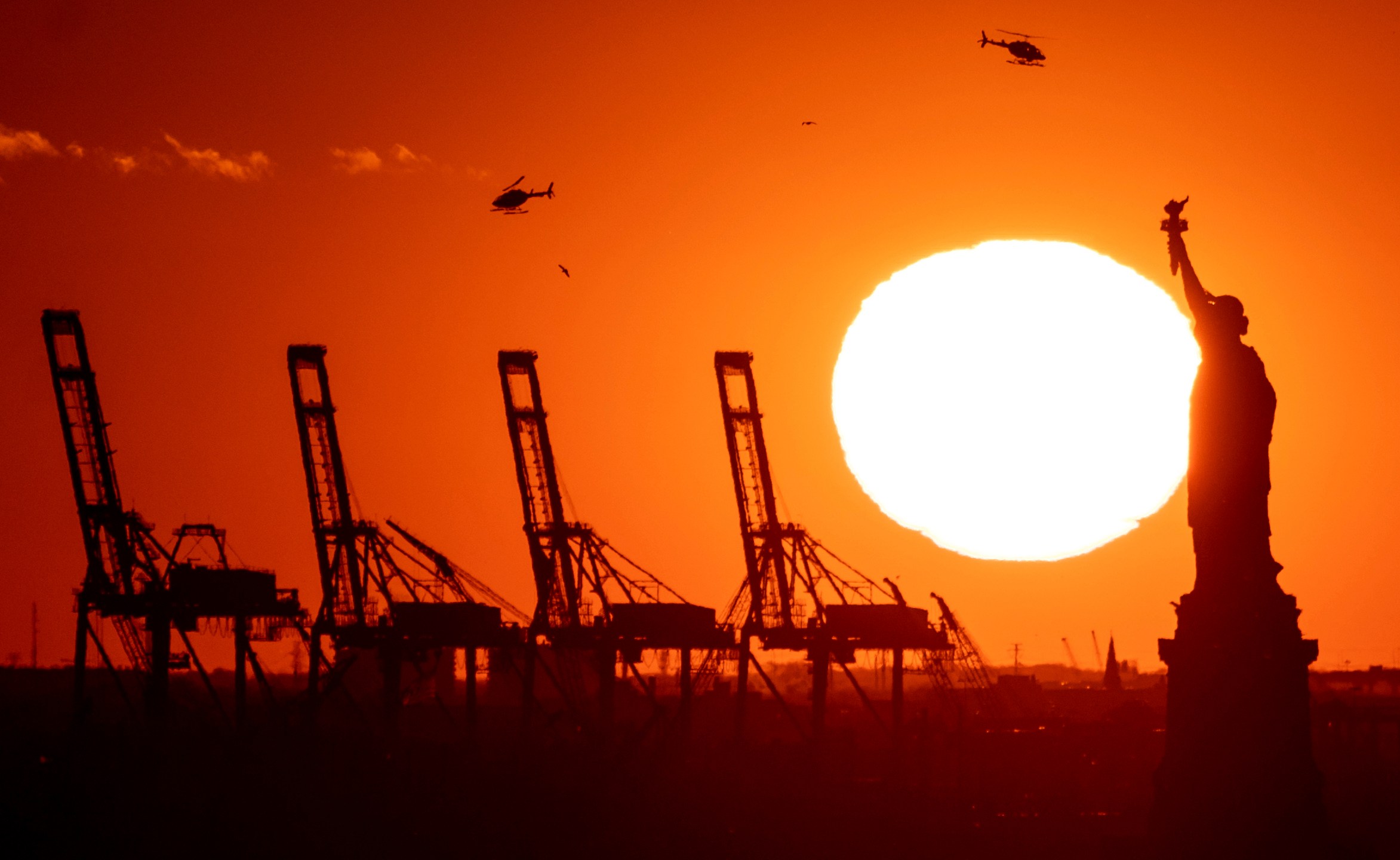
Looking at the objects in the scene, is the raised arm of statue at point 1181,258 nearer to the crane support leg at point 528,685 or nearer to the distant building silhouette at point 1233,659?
the distant building silhouette at point 1233,659

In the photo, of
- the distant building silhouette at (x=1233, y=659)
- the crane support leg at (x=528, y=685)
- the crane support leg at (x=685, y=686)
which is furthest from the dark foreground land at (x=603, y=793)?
the distant building silhouette at (x=1233, y=659)

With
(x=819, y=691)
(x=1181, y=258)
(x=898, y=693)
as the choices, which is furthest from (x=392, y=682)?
(x=1181, y=258)

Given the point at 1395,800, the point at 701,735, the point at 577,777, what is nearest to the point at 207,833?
the point at 577,777

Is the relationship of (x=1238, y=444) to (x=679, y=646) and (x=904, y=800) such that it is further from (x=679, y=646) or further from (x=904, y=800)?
(x=679, y=646)

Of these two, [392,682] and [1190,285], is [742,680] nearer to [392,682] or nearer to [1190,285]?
[392,682]

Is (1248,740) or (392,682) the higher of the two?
(392,682)
